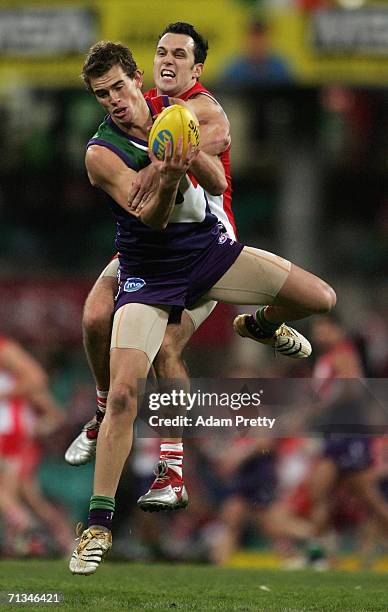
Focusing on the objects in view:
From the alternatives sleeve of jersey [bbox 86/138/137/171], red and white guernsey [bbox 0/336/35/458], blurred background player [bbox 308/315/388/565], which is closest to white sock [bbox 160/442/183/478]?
sleeve of jersey [bbox 86/138/137/171]

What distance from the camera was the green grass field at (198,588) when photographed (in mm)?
7562

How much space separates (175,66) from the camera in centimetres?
814

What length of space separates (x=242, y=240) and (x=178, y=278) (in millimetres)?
13044

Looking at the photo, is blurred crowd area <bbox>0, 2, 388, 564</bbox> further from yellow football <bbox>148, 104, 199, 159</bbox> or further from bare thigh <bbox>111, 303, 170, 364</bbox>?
yellow football <bbox>148, 104, 199, 159</bbox>

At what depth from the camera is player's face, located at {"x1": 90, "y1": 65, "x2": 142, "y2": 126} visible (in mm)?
7547

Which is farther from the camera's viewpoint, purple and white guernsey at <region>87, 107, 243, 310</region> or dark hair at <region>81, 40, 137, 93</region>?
purple and white guernsey at <region>87, 107, 243, 310</region>

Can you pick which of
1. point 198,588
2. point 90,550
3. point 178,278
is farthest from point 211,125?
point 198,588

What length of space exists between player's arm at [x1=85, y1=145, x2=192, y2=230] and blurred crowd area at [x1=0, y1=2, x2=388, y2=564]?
16.1 feet

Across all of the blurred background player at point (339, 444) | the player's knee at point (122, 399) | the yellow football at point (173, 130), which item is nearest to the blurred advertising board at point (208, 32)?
the blurred background player at point (339, 444)

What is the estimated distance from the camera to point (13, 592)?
783cm

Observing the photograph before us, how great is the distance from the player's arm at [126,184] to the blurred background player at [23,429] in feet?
16.7

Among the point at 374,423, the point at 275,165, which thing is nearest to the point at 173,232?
the point at 374,423

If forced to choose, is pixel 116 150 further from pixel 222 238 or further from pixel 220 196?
pixel 220 196

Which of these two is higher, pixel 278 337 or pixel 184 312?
pixel 184 312
